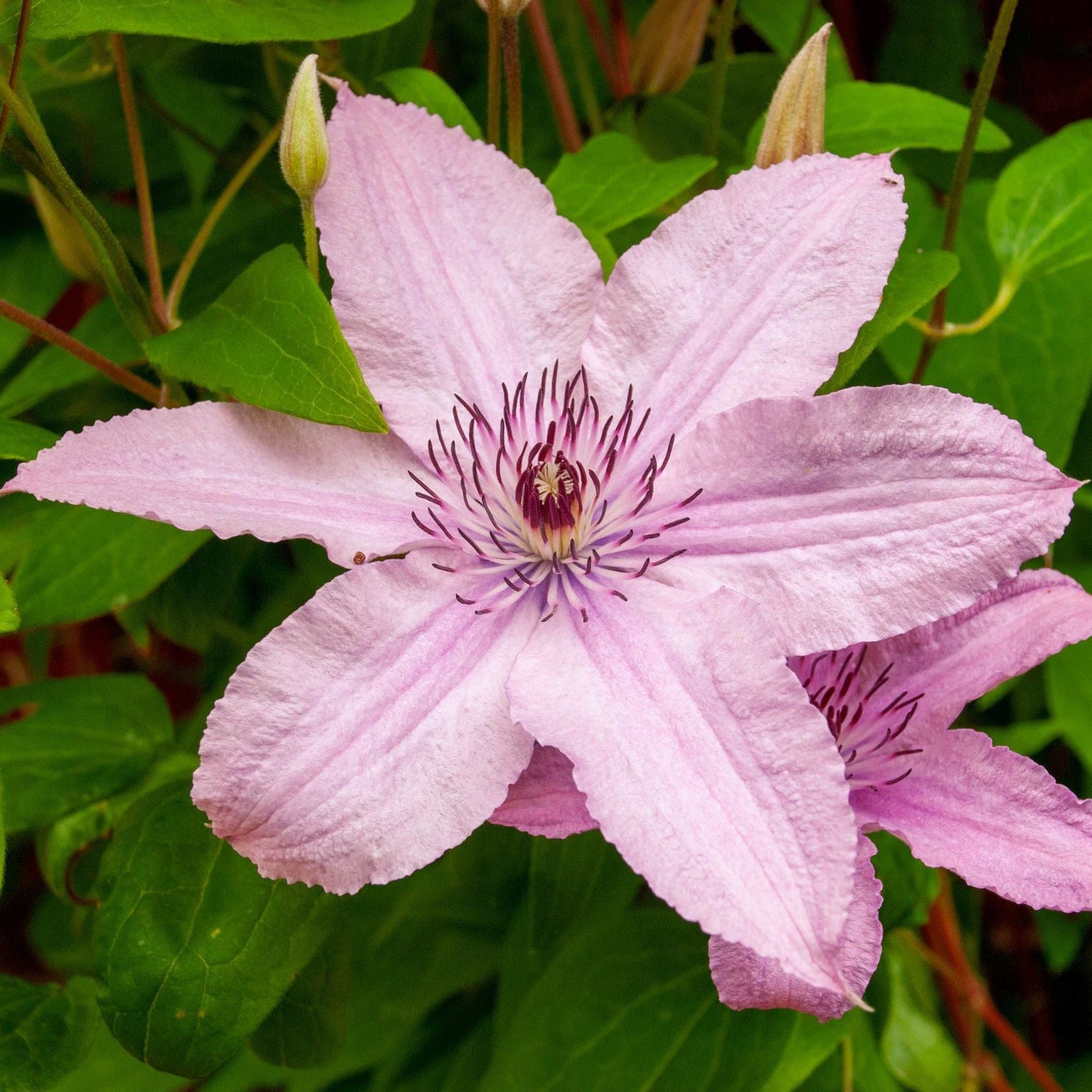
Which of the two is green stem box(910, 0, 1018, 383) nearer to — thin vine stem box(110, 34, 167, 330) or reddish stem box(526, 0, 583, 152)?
reddish stem box(526, 0, 583, 152)

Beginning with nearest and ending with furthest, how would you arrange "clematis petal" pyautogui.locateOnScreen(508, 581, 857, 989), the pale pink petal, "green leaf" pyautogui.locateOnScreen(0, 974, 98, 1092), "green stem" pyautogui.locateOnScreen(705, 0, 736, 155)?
1. "clematis petal" pyautogui.locateOnScreen(508, 581, 857, 989)
2. the pale pink petal
3. "green leaf" pyautogui.locateOnScreen(0, 974, 98, 1092)
4. "green stem" pyautogui.locateOnScreen(705, 0, 736, 155)

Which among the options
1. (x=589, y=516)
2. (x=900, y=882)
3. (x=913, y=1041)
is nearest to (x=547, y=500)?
(x=589, y=516)

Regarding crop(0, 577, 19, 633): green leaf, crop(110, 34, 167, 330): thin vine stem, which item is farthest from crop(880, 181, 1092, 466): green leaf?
crop(0, 577, 19, 633): green leaf

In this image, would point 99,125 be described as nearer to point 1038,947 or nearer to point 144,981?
point 144,981

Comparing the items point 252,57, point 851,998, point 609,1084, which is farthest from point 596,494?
point 252,57

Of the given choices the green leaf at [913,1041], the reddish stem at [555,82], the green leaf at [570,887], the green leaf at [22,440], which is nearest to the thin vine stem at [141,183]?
the green leaf at [22,440]

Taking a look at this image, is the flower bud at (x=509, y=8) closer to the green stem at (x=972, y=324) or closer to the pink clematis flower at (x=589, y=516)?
the pink clematis flower at (x=589, y=516)
